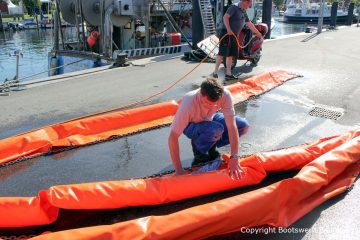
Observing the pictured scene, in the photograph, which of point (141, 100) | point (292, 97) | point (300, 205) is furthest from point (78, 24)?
point (300, 205)

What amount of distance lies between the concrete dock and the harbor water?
28.6ft

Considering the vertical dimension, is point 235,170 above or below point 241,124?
below

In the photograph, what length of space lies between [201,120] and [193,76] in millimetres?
5075

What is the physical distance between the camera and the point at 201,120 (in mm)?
3543

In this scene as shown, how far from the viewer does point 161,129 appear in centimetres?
513

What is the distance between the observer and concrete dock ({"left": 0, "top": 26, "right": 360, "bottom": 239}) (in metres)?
3.04

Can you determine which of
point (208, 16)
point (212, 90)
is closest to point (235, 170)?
point (212, 90)

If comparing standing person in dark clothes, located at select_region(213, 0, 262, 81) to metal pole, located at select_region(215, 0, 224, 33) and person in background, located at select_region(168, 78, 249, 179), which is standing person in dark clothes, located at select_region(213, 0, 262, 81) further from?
metal pole, located at select_region(215, 0, 224, 33)

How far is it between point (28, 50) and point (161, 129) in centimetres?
3235

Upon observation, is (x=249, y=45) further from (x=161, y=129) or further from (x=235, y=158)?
(x=235, y=158)

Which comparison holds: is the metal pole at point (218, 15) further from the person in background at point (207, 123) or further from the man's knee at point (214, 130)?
the man's knee at point (214, 130)

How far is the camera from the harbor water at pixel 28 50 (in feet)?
73.9

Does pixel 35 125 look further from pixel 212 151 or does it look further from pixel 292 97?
pixel 292 97

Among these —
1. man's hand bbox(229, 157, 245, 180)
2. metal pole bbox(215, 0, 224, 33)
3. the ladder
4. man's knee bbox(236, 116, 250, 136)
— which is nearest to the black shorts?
man's knee bbox(236, 116, 250, 136)
